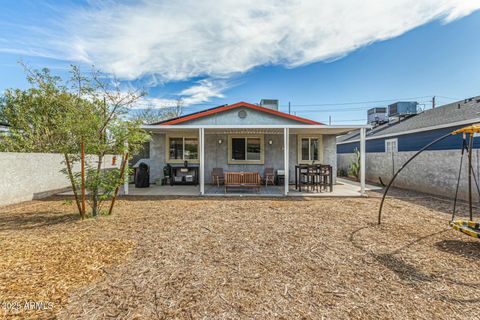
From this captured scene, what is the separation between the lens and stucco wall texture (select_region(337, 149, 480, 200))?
782cm

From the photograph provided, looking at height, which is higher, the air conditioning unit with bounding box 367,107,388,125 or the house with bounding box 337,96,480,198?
the air conditioning unit with bounding box 367,107,388,125

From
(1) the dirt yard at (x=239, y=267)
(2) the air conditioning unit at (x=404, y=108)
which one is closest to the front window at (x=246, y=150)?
(1) the dirt yard at (x=239, y=267)

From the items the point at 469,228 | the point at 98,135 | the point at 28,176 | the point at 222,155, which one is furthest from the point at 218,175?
the point at 469,228

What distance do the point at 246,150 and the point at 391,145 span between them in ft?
32.6

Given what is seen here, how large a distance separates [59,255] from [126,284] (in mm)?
1656

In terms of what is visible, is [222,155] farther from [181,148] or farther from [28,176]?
[28,176]

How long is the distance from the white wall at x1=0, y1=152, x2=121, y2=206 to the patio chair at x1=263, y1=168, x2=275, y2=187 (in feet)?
22.4

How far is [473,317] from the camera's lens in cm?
210

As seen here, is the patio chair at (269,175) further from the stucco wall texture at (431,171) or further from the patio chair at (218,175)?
the stucco wall texture at (431,171)

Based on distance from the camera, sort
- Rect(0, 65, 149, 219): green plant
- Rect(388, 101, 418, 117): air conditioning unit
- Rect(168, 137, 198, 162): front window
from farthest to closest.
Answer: Rect(388, 101, 418, 117): air conditioning unit, Rect(168, 137, 198, 162): front window, Rect(0, 65, 149, 219): green plant

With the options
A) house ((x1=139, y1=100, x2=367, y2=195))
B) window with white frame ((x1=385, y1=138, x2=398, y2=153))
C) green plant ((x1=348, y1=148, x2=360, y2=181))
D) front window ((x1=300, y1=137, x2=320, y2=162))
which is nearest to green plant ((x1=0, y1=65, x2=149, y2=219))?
house ((x1=139, y1=100, x2=367, y2=195))

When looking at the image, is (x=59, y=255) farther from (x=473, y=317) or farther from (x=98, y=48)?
(x=98, y=48)

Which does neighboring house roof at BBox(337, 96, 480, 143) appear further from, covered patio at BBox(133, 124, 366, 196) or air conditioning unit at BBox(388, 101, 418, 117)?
covered patio at BBox(133, 124, 366, 196)

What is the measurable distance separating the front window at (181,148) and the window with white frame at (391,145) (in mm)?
12352
